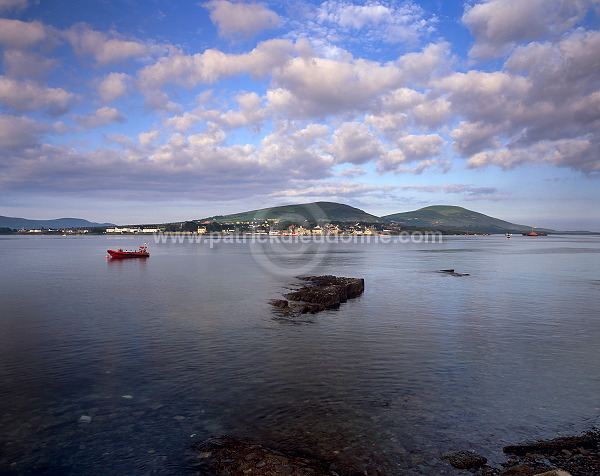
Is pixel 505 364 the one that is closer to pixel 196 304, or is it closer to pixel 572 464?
pixel 572 464

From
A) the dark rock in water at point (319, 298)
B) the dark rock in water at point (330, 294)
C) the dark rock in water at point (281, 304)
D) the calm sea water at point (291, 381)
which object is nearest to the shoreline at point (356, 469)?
the calm sea water at point (291, 381)

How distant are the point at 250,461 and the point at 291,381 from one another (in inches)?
303

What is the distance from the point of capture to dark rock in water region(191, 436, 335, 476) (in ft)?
39.4

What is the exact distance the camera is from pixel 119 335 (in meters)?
29.7

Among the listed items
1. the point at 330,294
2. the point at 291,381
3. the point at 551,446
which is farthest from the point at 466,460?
the point at 330,294

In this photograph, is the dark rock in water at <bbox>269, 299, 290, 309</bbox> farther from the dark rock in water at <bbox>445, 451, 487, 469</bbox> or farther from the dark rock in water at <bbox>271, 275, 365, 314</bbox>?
the dark rock in water at <bbox>445, 451, 487, 469</bbox>

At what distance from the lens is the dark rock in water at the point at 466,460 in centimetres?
1266

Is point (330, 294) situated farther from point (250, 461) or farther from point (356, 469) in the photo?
point (250, 461)

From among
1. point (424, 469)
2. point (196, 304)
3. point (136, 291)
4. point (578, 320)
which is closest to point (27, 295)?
point (136, 291)

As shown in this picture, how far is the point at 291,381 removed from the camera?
66.1 feet

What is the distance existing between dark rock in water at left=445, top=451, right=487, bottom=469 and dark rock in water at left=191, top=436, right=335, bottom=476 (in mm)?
4123

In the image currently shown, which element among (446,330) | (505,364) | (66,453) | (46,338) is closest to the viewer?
(66,453)

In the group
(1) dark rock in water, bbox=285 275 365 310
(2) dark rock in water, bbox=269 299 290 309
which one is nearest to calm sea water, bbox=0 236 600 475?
(2) dark rock in water, bbox=269 299 290 309

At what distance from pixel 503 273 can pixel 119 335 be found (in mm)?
71743
